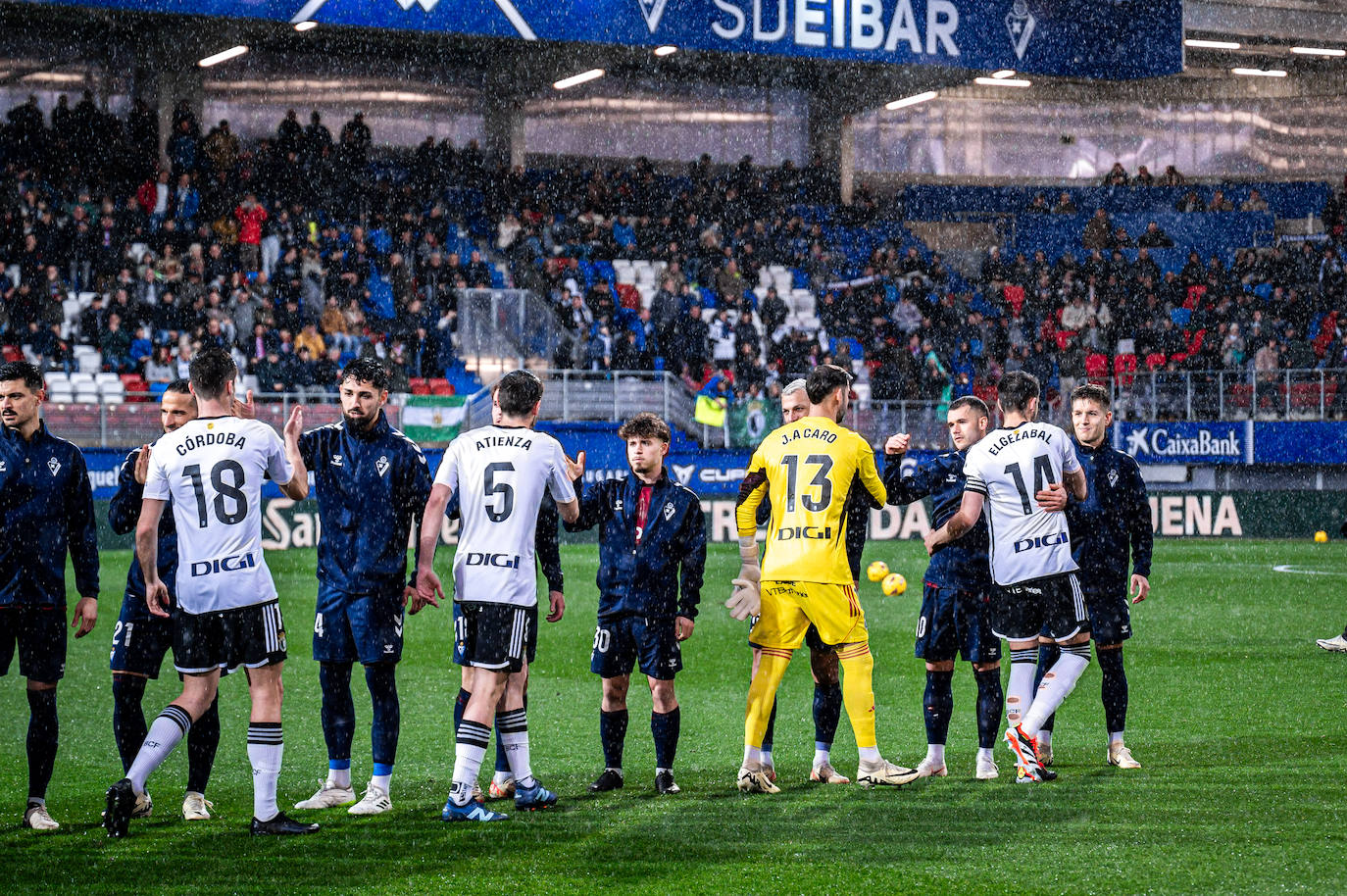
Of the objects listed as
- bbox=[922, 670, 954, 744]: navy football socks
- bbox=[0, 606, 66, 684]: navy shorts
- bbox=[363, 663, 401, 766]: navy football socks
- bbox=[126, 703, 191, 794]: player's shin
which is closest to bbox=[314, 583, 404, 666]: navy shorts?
bbox=[363, 663, 401, 766]: navy football socks

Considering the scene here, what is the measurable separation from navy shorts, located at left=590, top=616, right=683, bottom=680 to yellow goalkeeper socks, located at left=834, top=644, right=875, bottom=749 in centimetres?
77

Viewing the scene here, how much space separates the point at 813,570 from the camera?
6.98m

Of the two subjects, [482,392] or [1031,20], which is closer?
[482,392]

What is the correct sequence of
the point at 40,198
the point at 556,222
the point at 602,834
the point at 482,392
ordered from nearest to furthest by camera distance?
the point at 602,834 < the point at 482,392 < the point at 40,198 < the point at 556,222

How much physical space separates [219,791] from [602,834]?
216 cm

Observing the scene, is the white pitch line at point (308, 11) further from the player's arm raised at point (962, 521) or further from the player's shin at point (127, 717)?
the player's arm raised at point (962, 521)

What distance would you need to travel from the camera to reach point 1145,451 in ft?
90.8

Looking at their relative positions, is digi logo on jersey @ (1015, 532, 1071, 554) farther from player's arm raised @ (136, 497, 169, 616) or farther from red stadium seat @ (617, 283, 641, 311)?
red stadium seat @ (617, 283, 641, 311)

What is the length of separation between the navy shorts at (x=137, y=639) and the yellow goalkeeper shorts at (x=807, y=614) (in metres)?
2.60

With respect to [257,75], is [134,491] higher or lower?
lower

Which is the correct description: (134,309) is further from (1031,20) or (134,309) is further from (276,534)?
(1031,20)

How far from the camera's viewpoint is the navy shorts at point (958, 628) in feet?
24.4

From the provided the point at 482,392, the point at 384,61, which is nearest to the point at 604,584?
the point at 482,392

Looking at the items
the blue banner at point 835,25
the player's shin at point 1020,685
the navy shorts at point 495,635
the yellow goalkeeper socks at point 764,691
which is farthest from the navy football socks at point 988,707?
the blue banner at point 835,25
